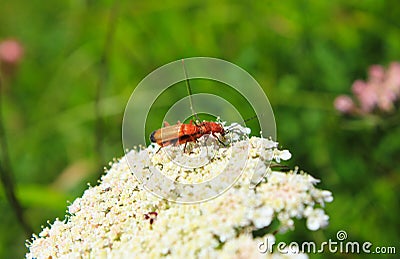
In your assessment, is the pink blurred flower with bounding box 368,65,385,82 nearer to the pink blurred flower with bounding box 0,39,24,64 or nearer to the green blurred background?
the green blurred background

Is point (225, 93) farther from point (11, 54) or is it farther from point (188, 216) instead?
point (188, 216)

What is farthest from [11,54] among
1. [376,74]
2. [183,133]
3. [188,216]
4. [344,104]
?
[188,216]

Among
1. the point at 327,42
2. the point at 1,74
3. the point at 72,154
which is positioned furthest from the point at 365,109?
the point at 1,74

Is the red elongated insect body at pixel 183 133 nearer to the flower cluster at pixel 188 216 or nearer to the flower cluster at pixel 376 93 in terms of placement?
the flower cluster at pixel 188 216

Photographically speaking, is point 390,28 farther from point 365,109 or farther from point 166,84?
point 166,84

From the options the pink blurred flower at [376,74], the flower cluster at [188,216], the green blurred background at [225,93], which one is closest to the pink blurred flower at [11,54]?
the green blurred background at [225,93]
